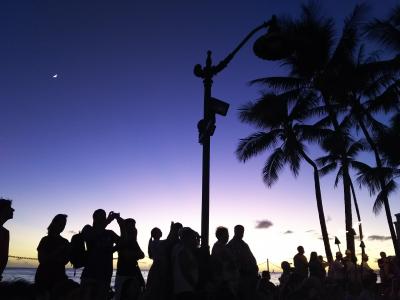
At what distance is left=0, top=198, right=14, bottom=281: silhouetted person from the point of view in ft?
15.3

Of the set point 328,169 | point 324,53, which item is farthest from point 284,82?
point 328,169

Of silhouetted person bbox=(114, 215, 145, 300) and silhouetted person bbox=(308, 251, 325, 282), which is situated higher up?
silhouetted person bbox=(308, 251, 325, 282)

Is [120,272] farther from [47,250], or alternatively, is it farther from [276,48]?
[276,48]

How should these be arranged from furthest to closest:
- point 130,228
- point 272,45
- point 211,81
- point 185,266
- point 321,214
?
1. point 321,214
2. point 130,228
3. point 211,81
4. point 272,45
5. point 185,266

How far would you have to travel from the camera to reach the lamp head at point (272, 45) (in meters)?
5.80

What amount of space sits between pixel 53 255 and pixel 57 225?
42cm

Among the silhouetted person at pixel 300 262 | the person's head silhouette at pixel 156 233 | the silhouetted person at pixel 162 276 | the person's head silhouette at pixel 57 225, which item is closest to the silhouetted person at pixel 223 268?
the silhouetted person at pixel 162 276

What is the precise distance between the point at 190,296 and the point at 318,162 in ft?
84.7

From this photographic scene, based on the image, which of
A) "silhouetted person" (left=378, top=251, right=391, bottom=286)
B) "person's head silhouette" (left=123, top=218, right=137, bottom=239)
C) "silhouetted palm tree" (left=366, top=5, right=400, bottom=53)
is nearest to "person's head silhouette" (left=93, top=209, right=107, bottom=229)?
"person's head silhouette" (left=123, top=218, right=137, bottom=239)

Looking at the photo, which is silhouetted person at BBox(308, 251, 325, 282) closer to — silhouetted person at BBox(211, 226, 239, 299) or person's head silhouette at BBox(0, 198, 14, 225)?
silhouetted person at BBox(211, 226, 239, 299)

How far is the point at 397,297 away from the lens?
39.2ft

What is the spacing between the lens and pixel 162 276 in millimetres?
4852

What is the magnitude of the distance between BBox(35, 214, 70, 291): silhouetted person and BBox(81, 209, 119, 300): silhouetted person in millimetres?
535

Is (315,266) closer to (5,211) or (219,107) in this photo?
(219,107)
